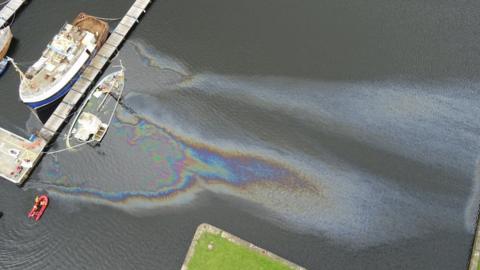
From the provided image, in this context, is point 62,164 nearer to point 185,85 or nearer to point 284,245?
point 185,85

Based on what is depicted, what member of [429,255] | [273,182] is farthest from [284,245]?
[429,255]

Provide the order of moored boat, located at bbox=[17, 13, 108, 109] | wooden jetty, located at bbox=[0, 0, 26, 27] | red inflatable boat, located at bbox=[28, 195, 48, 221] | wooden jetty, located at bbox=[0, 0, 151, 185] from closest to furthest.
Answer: red inflatable boat, located at bbox=[28, 195, 48, 221] < wooden jetty, located at bbox=[0, 0, 151, 185] < moored boat, located at bbox=[17, 13, 108, 109] < wooden jetty, located at bbox=[0, 0, 26, 27]

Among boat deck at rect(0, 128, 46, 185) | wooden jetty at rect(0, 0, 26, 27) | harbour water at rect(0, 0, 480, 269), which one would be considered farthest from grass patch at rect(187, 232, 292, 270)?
wooden jetty at rect(0, 0, 26, 27)

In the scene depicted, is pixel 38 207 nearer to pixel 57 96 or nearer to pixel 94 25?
pixel 57 96

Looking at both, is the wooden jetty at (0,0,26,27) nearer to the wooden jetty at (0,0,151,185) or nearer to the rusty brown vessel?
the wooden jetty at (0,0,151,185)

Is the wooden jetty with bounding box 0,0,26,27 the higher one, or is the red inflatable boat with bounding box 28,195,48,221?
the wooden jetty with bounding box 0,0,26,27

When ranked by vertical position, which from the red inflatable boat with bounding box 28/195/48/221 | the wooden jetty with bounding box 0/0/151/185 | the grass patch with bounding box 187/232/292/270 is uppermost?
the wooden jetty with bounding box 0/0/151/185

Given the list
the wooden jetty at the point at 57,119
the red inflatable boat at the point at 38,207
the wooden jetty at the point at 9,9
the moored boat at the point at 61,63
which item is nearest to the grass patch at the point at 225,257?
the red inflatable boat at the point at 38,207

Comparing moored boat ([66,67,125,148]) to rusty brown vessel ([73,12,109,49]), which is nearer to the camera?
moored boat ([66,67,125,148])
